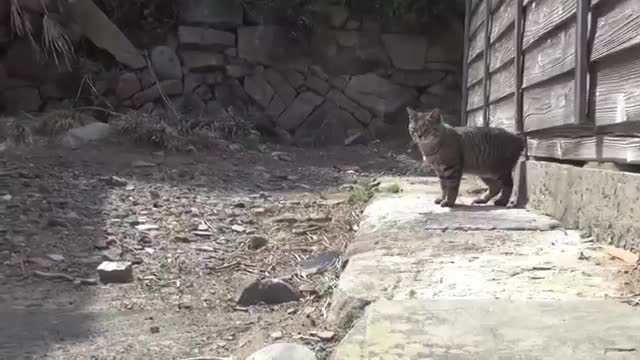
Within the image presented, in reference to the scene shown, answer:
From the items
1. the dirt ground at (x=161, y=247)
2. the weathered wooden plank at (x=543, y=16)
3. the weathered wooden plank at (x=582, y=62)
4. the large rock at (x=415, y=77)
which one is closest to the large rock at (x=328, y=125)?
the large rock at (x=415, y=77)

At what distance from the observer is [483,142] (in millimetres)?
4828

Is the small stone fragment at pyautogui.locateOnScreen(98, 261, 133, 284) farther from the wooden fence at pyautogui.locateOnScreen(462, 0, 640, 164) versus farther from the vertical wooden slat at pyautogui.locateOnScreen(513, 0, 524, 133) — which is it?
the vertical wooden slat at pyautogui.locateOnScreen(513, 0, 524, 133)

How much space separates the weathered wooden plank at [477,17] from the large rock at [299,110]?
2942 mm

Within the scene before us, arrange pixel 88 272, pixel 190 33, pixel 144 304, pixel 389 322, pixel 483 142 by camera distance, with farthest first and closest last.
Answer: pixel 190 33 < pixel 483 142 < pixel 88 272 < pixel 144 304 < pixel 389 322

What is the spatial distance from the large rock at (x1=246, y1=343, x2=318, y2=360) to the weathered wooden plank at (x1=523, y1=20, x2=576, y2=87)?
1.91 meters

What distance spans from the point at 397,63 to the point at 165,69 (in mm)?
3309

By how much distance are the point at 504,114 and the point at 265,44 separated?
5.72 metres

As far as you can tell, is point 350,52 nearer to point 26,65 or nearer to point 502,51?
point 26,65

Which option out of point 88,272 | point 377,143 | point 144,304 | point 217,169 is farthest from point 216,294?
point 377,143

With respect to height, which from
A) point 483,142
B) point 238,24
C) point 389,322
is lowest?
point 389,322

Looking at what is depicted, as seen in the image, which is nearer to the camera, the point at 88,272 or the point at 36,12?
the point at 88,272

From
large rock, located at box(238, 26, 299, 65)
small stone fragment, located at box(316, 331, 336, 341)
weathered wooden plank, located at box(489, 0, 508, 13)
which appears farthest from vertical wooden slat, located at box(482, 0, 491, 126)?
large rock, located at box(238, 26, 299, 65)

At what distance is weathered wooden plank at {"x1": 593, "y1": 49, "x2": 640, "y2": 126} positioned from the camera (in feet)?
8.64

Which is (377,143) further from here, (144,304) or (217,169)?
(144,304)
